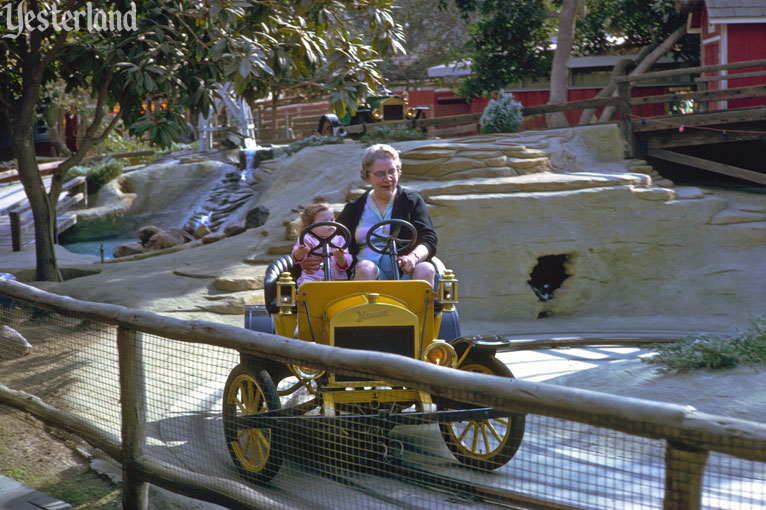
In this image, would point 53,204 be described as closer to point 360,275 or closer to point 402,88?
point 360,275

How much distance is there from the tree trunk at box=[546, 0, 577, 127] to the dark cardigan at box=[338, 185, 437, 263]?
11933 millimetres

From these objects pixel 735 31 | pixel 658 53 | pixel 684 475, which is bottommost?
pixel 684 475

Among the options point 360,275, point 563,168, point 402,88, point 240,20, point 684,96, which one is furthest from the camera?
point 402,88

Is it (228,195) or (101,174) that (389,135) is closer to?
(228,195)

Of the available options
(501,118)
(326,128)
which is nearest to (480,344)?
(501,118)

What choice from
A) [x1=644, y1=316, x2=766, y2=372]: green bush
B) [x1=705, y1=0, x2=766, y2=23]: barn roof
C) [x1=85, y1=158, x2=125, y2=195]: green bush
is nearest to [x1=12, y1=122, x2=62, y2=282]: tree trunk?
[x1=644, y1=316, x2=766, y2=372]: green bush

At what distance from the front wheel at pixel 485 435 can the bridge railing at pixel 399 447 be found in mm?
61

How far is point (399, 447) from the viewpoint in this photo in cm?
368

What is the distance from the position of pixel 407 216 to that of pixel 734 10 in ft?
43.3

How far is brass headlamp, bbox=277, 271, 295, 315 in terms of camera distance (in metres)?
4.08

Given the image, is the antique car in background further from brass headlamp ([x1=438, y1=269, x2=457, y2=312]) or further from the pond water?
brass headlamp ([x1=438, y1=269, x2=457, y2=312])

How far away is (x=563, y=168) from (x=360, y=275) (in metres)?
7.25

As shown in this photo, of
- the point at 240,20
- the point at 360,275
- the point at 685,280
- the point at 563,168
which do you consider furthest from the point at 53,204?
the point at 685,280

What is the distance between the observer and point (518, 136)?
37.7 feet
